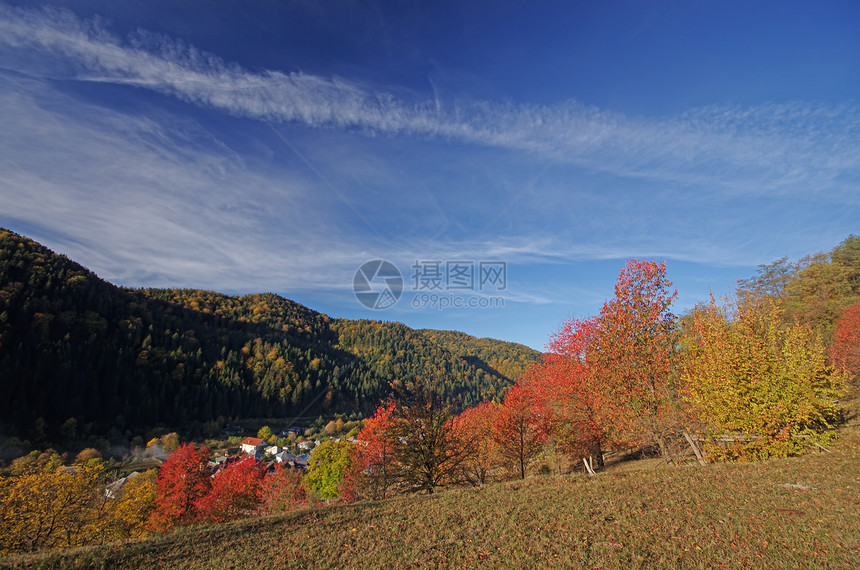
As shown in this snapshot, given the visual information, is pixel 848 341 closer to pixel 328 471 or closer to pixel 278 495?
pixel 278 495

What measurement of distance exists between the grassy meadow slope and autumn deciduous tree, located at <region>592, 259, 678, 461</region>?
4.25 meters

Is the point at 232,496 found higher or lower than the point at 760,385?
lower

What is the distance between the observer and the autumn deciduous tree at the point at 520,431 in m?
27.6

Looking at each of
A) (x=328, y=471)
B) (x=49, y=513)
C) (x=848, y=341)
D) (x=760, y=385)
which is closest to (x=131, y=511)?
(x=49, y=513)

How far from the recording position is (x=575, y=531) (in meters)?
8.93

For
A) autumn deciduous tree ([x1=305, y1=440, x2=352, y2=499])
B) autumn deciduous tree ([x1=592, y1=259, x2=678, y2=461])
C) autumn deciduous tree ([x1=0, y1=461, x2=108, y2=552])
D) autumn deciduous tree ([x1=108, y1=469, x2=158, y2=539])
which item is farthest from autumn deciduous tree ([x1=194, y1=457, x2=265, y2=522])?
autumn deciduous tree ([x1=592, y1=259, x2=678, y2=461])

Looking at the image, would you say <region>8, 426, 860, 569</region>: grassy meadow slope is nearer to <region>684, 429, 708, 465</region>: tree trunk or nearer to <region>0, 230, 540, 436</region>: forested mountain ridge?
<region>684, 429, 708, 465</region>: tree trunk

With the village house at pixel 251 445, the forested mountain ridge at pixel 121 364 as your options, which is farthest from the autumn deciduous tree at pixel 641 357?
the village house at pixel 251 445

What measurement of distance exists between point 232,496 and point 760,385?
47.0m

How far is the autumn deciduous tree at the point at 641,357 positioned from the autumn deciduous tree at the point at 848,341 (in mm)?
26388

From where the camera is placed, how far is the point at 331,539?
958cm

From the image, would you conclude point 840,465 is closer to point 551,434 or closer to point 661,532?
point 661,532

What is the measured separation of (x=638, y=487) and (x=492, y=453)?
2247 centimetres

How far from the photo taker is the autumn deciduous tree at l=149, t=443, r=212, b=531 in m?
37.1
